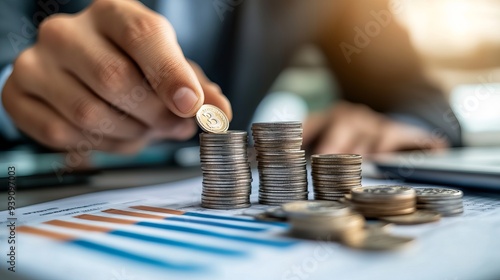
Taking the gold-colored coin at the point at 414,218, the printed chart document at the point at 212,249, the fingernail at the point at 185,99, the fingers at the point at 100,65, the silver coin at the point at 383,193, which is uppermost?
the fingers at the point at 100,65

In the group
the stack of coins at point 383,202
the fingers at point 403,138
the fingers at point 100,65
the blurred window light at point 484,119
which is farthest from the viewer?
the blurred window light at point 484,119

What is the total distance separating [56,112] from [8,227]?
466mm

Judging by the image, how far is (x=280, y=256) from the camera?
561 millimetres

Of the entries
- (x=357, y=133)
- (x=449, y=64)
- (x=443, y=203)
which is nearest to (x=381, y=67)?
(x=357, y=133)

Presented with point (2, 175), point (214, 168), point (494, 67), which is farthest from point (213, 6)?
point (494, 67)

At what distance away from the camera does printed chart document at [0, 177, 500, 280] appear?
50 centimetres

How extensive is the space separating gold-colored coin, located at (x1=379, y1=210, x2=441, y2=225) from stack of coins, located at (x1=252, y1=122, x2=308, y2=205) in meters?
0.22

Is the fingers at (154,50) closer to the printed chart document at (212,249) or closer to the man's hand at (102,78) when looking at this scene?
the man's hand at (102,78)

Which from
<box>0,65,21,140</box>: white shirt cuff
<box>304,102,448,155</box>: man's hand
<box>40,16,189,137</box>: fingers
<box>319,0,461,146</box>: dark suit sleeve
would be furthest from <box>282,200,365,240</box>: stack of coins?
<box>319,0,461,146</box>: dark suit sleeve

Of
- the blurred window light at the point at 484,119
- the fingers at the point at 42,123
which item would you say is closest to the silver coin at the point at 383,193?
the fingers at the point at 42,123

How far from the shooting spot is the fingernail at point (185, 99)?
3.10ft

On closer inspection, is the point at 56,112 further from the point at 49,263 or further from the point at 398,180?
the point at 398,180

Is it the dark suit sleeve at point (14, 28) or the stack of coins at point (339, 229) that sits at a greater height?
the dark suit sleeve at point (14, 28)

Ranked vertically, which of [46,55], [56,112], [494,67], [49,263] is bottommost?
[49,263]
